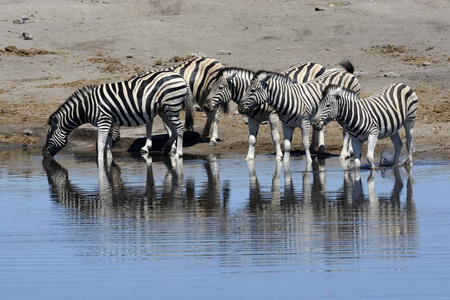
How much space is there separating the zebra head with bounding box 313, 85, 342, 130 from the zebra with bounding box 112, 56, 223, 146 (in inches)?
178

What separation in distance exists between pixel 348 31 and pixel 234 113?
8380 millimetres

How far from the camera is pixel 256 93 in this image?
55.2ft

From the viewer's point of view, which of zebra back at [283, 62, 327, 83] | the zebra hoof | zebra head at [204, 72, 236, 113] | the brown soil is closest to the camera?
zebra head at [204, 72, 236, 113]

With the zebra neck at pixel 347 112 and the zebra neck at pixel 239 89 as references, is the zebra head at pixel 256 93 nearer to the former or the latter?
the zebra neck at pixel 239 89

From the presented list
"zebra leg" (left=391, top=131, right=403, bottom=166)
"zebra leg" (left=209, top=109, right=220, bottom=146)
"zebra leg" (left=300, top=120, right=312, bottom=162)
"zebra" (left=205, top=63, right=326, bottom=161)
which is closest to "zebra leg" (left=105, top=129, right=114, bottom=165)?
"zebra" (left=205, top=63, right=326, bottom=161)

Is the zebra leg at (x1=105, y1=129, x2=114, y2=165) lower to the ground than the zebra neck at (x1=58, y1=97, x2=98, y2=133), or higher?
lower

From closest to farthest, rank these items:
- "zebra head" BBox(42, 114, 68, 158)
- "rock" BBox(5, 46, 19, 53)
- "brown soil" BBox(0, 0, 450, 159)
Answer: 1. "zebra head" BBox(42, 114, 68, 158)
2. "brown soil" BBox(0, 0, 450, 159)
3. "rock" BBox(5, 46, 19, 53)

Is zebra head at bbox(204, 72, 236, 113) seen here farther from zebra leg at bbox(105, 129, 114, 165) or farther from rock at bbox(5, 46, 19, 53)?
rock at bbox(5, 46, 19, 53)

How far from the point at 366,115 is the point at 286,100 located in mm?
1682

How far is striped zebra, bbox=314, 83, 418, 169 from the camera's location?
15.4m

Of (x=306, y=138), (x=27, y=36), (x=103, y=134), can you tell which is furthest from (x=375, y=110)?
(x=27, y=36)

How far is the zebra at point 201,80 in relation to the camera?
20.0 metres

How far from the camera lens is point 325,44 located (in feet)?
92.8

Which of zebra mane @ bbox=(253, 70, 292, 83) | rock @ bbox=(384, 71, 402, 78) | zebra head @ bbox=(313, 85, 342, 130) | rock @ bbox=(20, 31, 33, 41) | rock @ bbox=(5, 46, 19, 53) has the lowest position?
rock @ bbox=(384, 71, 402, 78)
